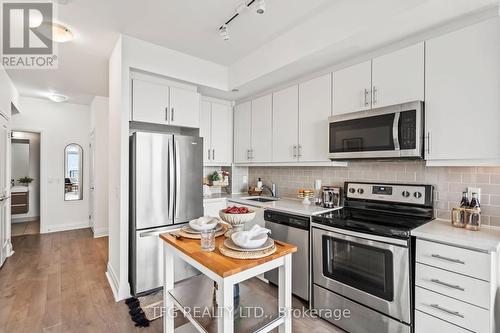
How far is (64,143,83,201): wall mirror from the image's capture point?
17.7 feet

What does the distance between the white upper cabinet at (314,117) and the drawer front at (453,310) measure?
1.46 m

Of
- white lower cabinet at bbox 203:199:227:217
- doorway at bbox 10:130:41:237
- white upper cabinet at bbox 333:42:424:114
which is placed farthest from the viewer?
doorway at bbox 10:130:41:237

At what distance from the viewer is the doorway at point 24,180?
5.73 metres

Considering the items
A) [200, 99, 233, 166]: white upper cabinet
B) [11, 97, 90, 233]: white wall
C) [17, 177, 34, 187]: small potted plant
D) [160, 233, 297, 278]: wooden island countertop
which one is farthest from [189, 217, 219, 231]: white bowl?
[17, 177, 34, 187]: small potted plant

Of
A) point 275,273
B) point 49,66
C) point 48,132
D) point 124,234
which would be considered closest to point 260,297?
point 275,273

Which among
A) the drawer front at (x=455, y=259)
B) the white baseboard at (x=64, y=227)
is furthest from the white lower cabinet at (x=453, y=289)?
the white baseboard at (x=64, y=227)

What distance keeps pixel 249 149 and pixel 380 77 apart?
6.40 ft

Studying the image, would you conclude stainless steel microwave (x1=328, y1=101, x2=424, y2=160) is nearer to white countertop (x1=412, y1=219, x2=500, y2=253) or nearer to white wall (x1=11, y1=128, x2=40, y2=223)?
white countertop (x1=412, y1=219, x2=500, y2=253)

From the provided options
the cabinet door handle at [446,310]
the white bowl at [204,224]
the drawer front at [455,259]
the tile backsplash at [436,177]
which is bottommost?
the cabinet door handle at [446,310]

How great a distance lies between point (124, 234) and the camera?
2.57 metres

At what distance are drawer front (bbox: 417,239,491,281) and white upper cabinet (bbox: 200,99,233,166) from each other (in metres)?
2.76

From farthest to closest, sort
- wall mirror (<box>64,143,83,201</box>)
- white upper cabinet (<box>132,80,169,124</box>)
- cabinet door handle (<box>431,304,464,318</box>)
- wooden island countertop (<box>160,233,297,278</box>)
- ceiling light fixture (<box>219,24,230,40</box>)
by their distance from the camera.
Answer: wall mirror (<box>64,143,83,201</box>)
white upper cabinet (<box>132,80,169,124</box>)
ceiling light fixture (<box>219,24,230,40</box>)
cabinet door handle (<box>431,304,464,318</box>)
wooden island countertop (<box>160,233,297,278</box>)

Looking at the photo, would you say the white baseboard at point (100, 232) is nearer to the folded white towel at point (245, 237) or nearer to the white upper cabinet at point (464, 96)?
the folded white towel at point (245, 237)

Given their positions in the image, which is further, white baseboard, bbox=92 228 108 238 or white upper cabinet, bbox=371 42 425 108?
white baseboard, bbox=92 228 108 238
